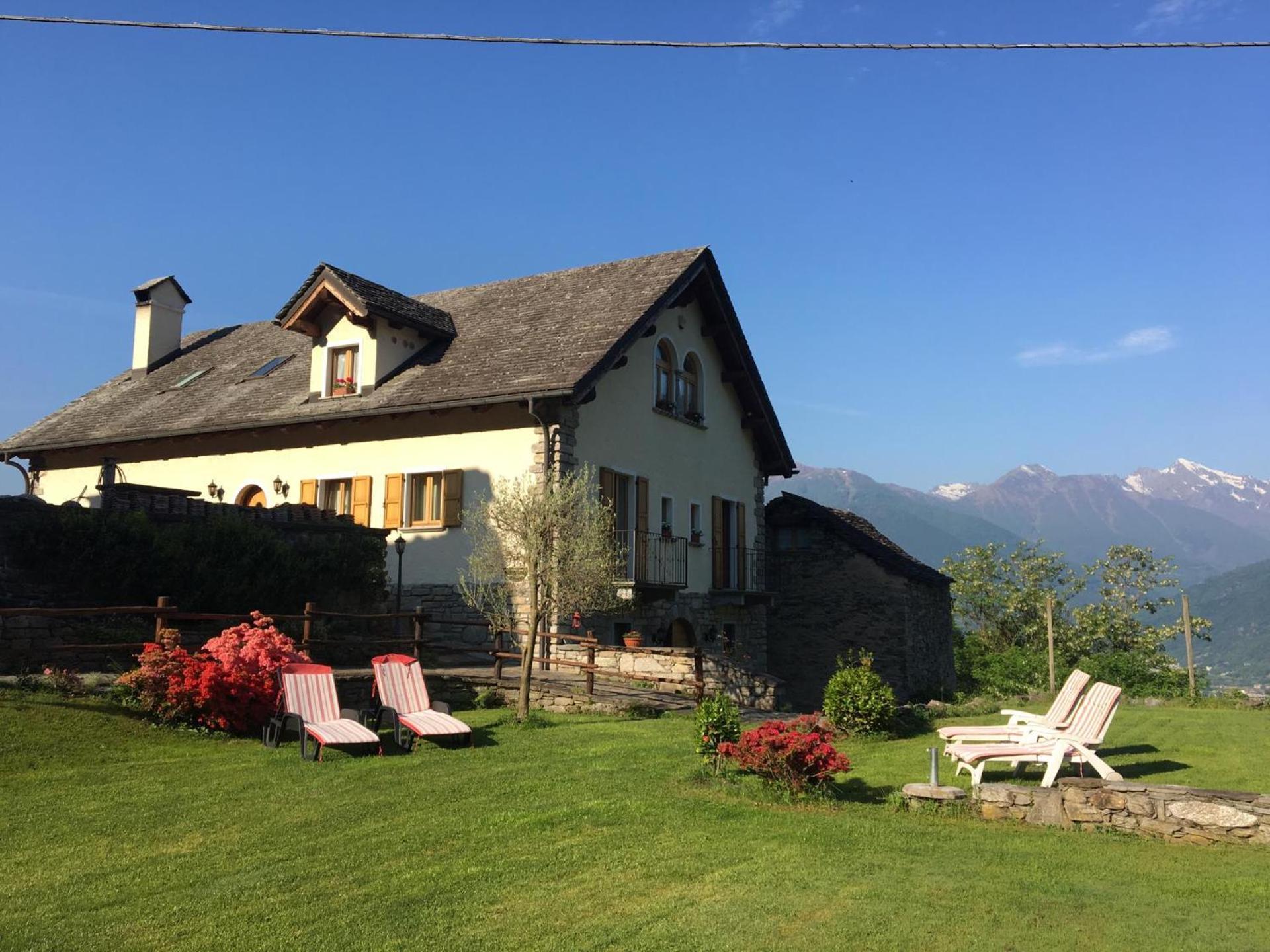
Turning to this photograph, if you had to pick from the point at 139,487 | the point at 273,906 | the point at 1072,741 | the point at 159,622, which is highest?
the point at 139,487

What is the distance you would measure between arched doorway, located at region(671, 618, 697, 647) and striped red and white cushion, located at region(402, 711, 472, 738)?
11612 mm

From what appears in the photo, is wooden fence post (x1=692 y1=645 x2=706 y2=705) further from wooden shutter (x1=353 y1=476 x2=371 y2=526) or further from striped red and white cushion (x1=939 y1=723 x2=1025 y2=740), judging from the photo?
wooden shutter (x1=353 y1=476 x2=371 y2=526)

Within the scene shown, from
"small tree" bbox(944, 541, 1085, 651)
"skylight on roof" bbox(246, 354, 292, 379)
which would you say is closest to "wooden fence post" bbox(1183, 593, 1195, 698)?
"small tree" bbox(944, 541, 1085, 651)

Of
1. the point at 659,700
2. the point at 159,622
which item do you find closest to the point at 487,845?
the point at 159,622

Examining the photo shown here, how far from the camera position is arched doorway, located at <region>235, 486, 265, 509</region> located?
23469 mm

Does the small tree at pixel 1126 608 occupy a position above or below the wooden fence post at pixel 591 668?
above

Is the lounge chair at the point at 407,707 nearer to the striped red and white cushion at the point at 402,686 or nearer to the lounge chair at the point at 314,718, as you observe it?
the striped red and white cushion at the point at 402,686

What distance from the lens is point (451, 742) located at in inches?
479

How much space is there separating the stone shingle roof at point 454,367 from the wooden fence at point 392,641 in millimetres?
4415

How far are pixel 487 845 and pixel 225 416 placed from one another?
1849 centimetres

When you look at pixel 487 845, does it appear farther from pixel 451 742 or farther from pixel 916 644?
pixel 916 644

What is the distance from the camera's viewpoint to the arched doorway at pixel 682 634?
77.7ft

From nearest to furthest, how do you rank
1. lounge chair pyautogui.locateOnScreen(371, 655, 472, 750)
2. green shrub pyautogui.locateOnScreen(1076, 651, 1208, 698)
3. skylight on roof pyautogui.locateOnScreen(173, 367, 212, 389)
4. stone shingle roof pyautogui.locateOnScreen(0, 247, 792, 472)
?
lounge chair pyautogui.locateOnScreen(371, 655, 472, 750)
stone shingle roof pyautogui.locateOnScreen(0, 247, 792, 472)
green shrub pyautogui.locateOnScreen(1076, 651, 1208, 698)
skylight on roof pyautogui.locateOnScreen(173, 367, 212, 389)

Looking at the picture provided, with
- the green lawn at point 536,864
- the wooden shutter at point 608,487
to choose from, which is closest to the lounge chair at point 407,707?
the green lawn at point 536,864
